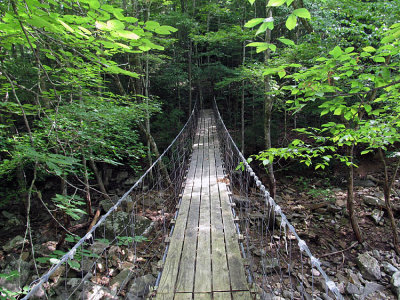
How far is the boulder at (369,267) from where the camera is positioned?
9.85 feet

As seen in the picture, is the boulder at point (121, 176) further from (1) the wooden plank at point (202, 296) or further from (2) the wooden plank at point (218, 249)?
(1) the wooden plank at point (202, 296)

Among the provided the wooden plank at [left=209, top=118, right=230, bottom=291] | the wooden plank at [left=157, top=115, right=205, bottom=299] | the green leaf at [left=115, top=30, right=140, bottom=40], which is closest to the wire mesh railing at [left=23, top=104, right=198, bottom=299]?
the wooden plank at [left=157, top=115, right=205, bottom=299]

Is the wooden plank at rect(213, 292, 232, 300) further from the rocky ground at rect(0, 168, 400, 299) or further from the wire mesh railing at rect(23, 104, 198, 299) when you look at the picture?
the rocky ground at rect(0, 168, 400, 299)

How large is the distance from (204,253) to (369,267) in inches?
116

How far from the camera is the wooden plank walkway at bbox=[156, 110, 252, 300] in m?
1.30

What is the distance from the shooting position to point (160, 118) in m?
7.12

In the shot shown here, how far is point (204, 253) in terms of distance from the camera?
63.4 inches

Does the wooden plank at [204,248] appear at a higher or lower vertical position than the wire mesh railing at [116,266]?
higher

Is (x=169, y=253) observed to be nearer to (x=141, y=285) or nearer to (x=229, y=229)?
(x=229, y=229)

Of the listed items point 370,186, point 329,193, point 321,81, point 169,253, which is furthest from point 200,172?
point 370,186

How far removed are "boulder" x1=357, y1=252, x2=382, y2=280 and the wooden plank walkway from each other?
236 cm

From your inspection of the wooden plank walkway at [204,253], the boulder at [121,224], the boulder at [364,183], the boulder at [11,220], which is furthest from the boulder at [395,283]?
the boulder at [11,220]

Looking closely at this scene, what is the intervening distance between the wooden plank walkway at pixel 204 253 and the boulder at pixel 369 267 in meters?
2.36

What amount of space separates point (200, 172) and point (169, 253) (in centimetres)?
191
